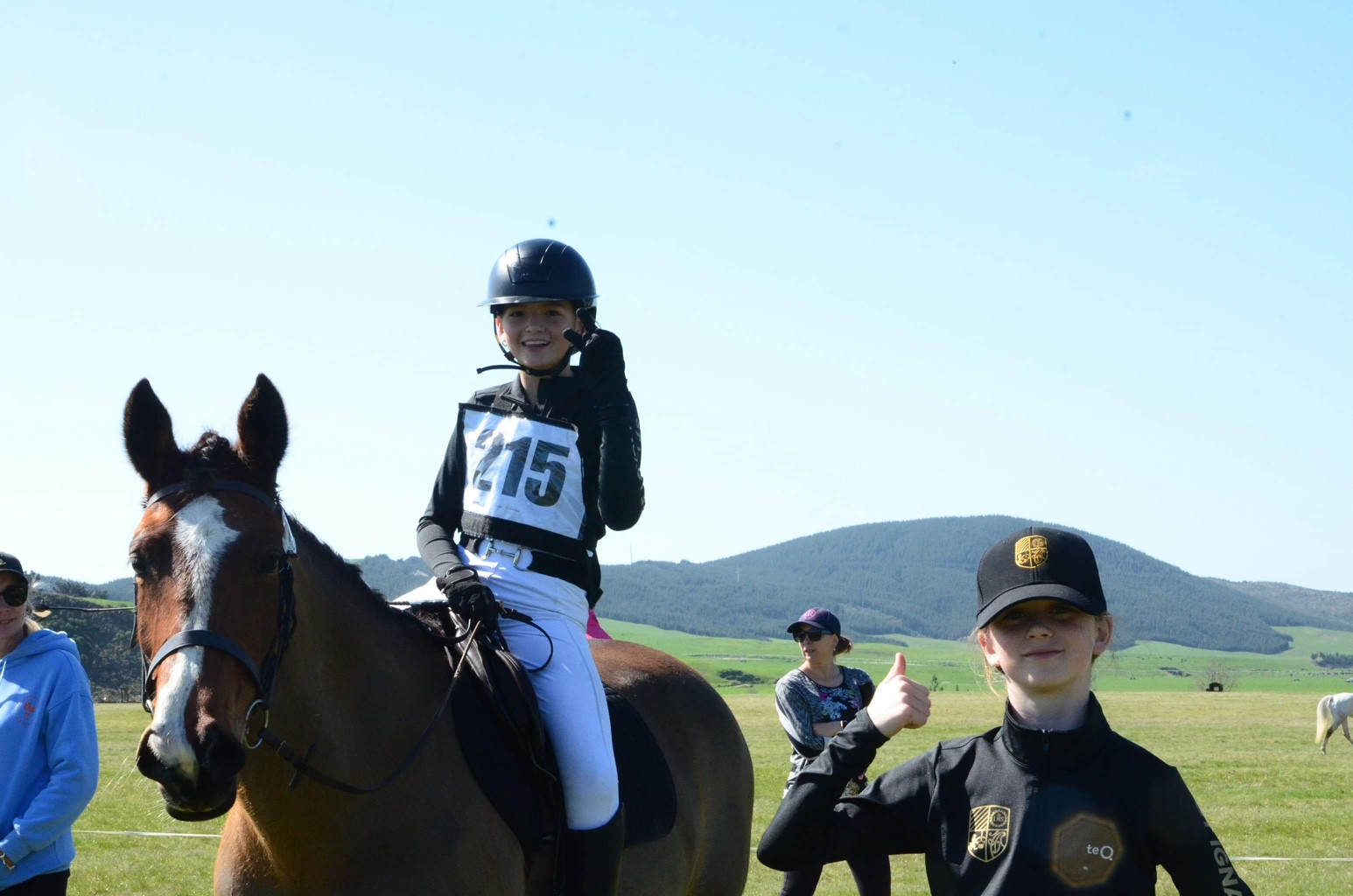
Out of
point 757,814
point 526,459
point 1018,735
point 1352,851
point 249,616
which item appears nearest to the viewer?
point 1018,735

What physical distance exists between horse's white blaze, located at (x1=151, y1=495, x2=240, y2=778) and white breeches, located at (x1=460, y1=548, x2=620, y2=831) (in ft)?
4.27

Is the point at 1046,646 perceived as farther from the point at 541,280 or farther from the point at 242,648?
the point at 541,280

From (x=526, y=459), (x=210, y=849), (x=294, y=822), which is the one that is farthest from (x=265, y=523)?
(x=210, y=849)

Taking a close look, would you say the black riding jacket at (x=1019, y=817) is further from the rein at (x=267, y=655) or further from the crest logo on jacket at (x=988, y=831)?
the rein at (x=267, y=655)

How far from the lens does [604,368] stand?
182 inches

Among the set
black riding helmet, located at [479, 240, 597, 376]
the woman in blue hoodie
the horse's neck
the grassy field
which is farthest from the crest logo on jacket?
the woman in blue hoodie

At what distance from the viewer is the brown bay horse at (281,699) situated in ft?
10.2

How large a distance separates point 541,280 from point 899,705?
285cm

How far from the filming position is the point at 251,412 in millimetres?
3723

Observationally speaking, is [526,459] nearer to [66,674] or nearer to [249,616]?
[249,616]

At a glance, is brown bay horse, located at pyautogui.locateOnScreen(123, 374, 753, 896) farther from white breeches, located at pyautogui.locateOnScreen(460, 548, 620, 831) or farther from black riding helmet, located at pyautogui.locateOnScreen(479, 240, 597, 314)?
black riding helmet, located at pyautogui.locateOnScreen(479, 240, 597, 314)

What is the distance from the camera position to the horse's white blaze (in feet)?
9.70

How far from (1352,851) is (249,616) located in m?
13.4

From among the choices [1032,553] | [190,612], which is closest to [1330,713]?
[1032,553]
